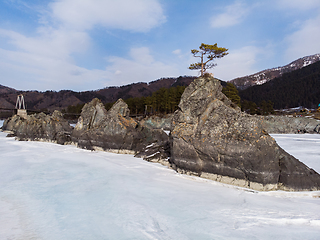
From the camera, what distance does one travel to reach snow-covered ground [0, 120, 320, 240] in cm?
378

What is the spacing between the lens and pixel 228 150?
263 inches

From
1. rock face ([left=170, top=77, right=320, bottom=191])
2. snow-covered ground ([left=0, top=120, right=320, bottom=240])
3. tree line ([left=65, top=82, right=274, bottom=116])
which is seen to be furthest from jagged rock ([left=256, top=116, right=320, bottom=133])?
snow-covered ground ([left=0, top=120, right=320, bottom=240])

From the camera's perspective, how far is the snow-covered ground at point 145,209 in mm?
3777

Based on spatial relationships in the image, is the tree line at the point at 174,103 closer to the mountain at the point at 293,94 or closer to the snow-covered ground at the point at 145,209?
the snow-covered ground at the point at 145,209

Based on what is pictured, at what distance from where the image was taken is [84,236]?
11.9 ft

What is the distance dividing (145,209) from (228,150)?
380cm

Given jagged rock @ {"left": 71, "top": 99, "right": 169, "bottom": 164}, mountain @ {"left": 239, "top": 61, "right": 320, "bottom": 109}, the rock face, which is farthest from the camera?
mountain @ {"left": 239, "top": 61, "right": 320, "bottom": 109}

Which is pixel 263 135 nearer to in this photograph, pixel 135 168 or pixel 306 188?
pixel 306 188

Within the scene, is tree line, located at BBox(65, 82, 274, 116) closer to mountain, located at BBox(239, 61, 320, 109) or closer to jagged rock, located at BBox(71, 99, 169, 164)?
jagged rock, located at BBox(71, 99, 169, 164)

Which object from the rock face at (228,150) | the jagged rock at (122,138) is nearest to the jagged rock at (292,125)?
the jagged rock at (122,138)

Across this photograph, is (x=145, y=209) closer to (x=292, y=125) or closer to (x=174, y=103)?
(x=292, y=125)

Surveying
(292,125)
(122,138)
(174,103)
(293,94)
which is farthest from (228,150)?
(293,94)

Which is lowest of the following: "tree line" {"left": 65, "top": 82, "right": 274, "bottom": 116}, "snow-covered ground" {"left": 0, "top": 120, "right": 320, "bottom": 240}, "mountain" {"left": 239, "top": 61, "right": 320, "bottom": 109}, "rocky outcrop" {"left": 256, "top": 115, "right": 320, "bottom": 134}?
"snow-covered ground" {"left": 0, "top": 120, "right": 320, "bottom": 240}

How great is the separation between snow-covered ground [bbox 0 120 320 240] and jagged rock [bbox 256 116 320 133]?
96.0 feet
